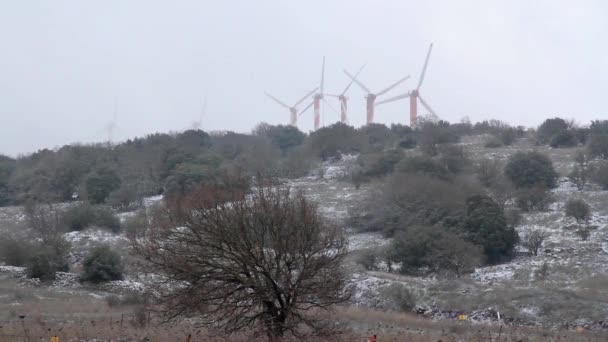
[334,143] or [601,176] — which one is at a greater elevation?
[334,143]

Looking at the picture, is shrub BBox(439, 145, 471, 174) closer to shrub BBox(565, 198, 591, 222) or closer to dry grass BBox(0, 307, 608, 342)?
shrub BBox(565, 198, 591, 222)

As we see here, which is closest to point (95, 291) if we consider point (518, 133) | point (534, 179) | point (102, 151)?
point (534, 179)

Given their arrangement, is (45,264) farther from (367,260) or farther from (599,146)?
(599,146)

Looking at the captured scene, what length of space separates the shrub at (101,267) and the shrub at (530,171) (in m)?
31.3

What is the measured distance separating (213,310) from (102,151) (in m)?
68.6

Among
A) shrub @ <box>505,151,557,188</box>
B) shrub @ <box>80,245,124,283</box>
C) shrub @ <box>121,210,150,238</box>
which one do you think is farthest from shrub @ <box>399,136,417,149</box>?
shrub @ <box>80,245,124,283</box>

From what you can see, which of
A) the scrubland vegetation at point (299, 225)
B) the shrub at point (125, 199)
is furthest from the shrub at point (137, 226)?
the shrub at point (125, 199)

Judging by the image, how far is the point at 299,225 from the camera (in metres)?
15.7

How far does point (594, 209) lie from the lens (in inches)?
1955

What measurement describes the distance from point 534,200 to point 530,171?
5.98 metres

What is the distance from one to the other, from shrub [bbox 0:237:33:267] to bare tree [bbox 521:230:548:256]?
26862 mm

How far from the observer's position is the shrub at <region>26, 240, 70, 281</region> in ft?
123

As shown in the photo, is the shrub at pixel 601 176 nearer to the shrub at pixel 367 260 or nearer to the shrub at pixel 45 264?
the shrub at pixel 367 260

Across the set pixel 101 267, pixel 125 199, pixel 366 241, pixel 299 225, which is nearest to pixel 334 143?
pixel 125 199
